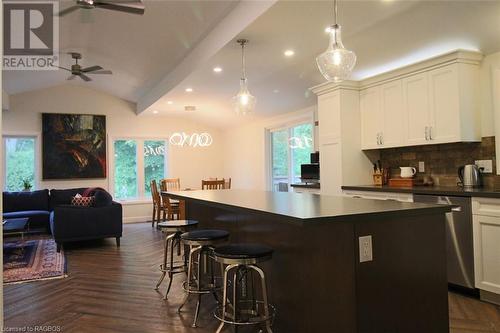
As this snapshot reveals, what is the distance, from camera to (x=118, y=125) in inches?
338

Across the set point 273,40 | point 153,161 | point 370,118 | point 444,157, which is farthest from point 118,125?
point 444,157

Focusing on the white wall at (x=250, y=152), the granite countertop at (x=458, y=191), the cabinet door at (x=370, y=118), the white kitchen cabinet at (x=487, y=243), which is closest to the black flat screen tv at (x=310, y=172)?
the cabinet door at (x=370, y=118)

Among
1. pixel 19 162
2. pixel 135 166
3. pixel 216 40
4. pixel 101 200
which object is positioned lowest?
pixel 101 200

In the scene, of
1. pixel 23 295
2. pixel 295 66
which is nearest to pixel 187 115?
pixel 295 66

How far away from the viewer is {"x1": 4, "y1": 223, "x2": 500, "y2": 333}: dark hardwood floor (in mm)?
2752

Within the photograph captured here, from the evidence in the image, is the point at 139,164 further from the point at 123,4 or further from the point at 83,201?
the point at 123,4

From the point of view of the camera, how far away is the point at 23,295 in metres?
3.50

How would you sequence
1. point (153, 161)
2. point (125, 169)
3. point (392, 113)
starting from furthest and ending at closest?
point (153, 161) < point (125, 169) < point (392, 113)

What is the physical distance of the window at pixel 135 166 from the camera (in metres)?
8.62

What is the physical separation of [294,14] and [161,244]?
13.5 ft

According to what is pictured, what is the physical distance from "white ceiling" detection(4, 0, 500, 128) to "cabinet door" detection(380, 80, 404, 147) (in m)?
0.27

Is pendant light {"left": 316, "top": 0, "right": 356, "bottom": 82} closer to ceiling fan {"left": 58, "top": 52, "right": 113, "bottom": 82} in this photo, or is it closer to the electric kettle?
the electric kettle

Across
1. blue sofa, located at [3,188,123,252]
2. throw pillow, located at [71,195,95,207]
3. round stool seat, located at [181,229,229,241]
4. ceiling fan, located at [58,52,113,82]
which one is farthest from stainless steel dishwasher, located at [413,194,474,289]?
throw pillow, located at [71,195,95,207]

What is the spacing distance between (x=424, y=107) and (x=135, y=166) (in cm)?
667
